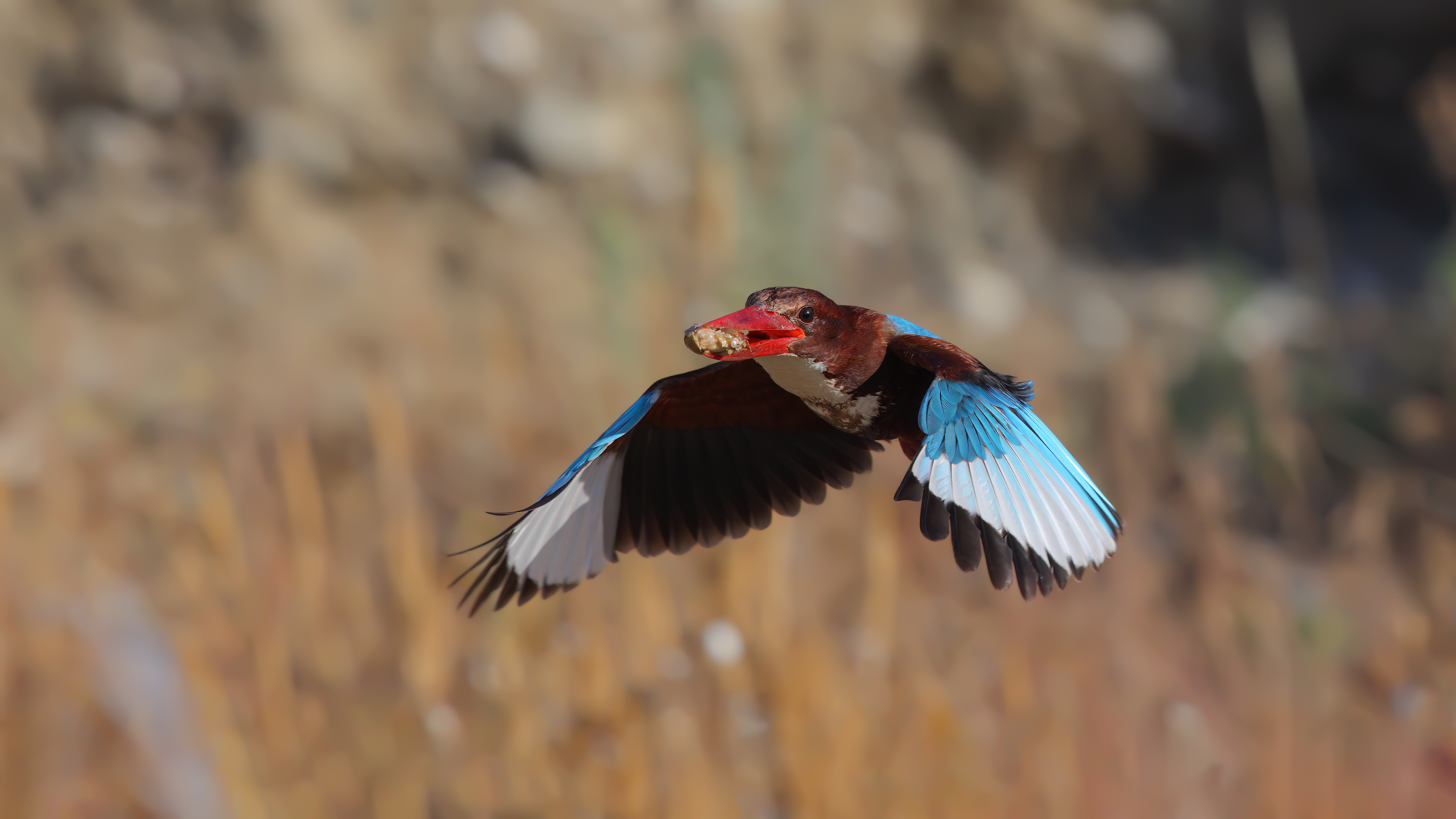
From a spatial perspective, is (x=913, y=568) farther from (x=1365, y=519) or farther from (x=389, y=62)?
(x=389, y=62)

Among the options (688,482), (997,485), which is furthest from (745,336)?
(688,482)

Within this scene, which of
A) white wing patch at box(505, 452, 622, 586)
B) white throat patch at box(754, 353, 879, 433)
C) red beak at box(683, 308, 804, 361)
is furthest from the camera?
white wing patch at box(505, 452, 622, 586)

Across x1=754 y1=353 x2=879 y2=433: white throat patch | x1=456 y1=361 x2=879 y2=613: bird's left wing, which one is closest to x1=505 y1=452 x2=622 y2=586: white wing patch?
x1=456 y1=361 x2=879 y2=613: bird's left wing

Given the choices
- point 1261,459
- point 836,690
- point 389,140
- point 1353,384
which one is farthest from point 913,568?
point 389,140

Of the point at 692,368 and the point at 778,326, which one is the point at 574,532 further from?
the point at 692,368

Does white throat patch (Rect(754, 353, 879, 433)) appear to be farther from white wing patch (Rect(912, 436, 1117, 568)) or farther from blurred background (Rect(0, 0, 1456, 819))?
blurred background (Rect(0, 0, 1456, 819))

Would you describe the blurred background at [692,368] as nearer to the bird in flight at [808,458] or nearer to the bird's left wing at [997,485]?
the bird in flight at [808,458]
